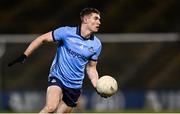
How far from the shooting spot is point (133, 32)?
22422 millimetres

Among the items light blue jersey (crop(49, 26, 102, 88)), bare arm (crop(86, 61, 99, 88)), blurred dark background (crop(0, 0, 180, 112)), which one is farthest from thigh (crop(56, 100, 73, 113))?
Result: blurred dark background (crop(0, 0, 180, 112))

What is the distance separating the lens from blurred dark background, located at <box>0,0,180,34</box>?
2223cm

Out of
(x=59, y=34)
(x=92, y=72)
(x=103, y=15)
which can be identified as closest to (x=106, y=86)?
(x=92, y=72)

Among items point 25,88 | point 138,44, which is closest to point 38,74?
point 25,88

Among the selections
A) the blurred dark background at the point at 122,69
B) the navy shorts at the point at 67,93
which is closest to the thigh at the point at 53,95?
the navy shorts at the point at 67,93

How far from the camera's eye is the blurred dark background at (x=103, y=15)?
22.2 m

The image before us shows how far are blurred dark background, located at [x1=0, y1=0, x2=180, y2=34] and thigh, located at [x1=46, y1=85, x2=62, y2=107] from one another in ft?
32.5

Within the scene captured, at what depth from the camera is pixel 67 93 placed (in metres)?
12.4

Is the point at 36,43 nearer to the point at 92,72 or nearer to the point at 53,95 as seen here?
the point at 53,95

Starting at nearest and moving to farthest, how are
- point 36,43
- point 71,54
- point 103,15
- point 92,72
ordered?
point 36,43, point 71,54, point 92,72, point 103,15

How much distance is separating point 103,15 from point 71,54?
10.3 m

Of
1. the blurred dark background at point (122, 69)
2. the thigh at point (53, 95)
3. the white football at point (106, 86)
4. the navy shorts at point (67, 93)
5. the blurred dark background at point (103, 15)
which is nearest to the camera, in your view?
the thigh at point (53, 95)

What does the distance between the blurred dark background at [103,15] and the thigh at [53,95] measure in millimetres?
9912

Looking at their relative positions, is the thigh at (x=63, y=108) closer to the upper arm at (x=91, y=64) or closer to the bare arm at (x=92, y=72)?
the bare arm at (x=92, y=72)
